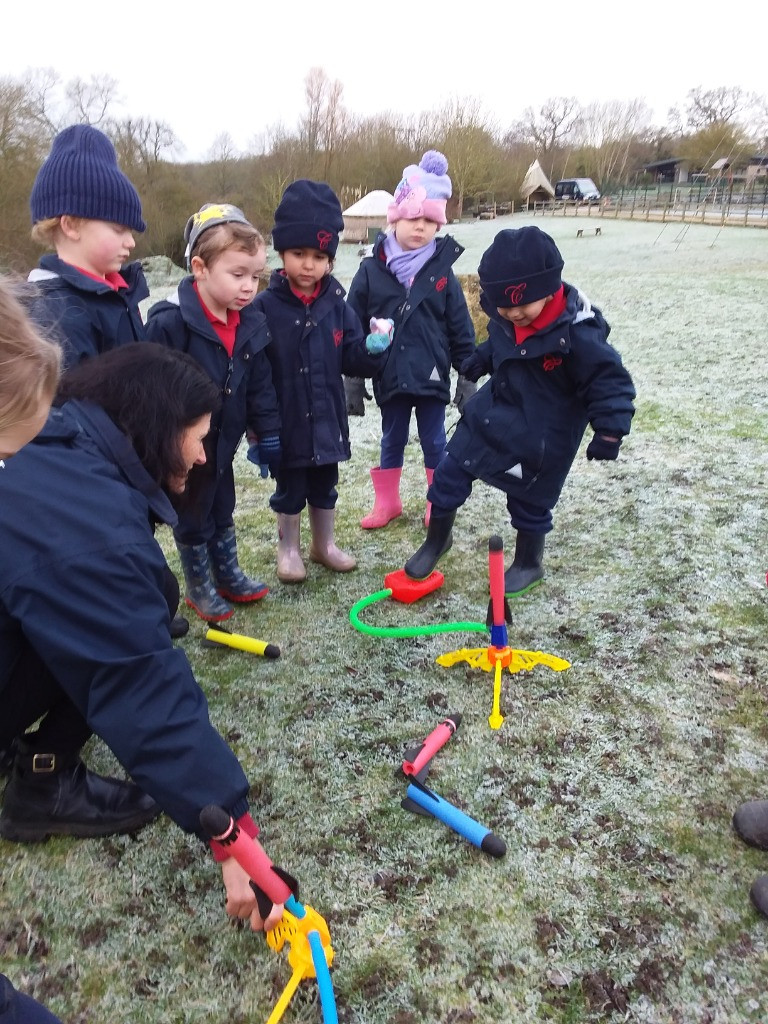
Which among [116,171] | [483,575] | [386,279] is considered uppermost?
[116,171]

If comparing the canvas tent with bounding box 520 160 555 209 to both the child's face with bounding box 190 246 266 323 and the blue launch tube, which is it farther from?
the blue launch tube

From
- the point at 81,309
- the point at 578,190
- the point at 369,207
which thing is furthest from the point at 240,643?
the point at 578,190

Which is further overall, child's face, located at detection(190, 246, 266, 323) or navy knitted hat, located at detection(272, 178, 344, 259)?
navy knitted hat, located at detection(272, 178, 344, 259)

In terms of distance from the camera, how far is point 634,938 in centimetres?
142

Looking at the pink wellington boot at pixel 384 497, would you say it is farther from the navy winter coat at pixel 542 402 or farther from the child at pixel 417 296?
the navy winter coat at pixel 542 402

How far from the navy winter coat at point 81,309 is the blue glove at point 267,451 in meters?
0.56

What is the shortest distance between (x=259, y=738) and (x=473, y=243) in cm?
1748

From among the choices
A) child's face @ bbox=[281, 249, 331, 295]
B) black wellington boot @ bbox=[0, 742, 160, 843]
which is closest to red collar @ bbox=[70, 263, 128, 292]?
child's face @ bbox=[281, 249, 331, 295]

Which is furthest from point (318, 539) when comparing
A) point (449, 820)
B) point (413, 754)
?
Answer: point (449, 820)

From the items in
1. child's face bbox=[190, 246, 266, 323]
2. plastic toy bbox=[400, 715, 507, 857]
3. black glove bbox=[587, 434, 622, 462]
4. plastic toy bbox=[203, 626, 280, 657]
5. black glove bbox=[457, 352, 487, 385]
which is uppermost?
child's face bbox=[190, 246, 266, 323]

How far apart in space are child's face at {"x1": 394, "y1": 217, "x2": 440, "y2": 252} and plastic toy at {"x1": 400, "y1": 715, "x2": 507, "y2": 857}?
202 cm

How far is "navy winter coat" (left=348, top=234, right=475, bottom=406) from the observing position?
300 cm

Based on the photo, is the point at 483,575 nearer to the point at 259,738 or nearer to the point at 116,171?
the point at 259,738

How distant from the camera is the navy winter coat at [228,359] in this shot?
7.36 feet
